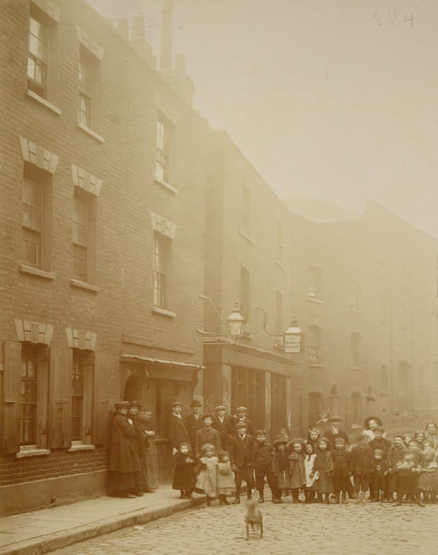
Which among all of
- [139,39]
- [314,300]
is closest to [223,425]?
[139,39]

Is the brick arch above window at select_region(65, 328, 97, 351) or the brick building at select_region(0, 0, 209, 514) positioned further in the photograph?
the brick arch above window at select_region(65, 328, 97, 351)

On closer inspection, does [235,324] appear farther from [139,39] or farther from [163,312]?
[139,39]

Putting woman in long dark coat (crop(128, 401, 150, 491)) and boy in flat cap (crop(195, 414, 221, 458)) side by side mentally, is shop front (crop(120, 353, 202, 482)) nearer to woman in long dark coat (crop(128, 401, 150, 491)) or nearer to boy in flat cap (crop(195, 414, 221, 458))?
woman in long dark coat (crop(128, 401, 150, 491))

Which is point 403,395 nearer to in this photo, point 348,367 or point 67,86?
point 348,367

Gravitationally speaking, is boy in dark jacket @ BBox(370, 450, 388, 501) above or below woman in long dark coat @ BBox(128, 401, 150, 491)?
below

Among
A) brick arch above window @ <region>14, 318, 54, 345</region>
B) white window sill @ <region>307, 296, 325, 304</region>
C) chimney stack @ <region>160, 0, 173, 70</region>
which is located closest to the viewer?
brick arch above window @ <region>14, 318, 54, 345</region>

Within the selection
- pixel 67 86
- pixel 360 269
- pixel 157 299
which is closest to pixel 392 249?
pixel 360 269

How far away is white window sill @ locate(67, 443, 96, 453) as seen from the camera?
50.6 feet

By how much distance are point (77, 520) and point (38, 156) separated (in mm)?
5745

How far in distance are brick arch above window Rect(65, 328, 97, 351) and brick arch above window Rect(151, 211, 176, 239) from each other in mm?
4049

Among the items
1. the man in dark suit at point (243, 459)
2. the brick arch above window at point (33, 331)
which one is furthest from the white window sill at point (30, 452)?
the man in dark suit at point (243, 459)

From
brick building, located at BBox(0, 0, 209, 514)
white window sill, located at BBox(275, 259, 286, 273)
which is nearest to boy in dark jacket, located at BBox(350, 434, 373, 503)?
brick building, located at BBox(0, 0, 209, 514)

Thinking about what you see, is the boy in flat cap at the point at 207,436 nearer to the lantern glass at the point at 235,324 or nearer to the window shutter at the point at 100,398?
the window shutter at the point at 100,398

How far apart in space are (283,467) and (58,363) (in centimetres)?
518
